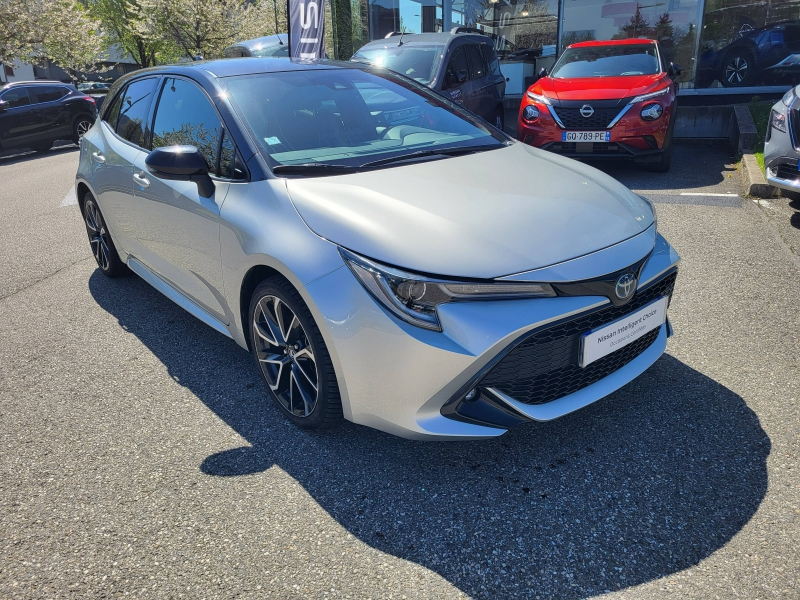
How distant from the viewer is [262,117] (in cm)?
315

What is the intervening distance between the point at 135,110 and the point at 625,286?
10.7ft

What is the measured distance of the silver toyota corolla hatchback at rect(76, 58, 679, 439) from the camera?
2293 mm

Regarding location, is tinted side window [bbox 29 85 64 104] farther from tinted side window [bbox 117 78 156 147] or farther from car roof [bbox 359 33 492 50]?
tinted side window [bbox 117 78 156 147]

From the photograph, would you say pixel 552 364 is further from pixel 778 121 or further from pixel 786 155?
pixel 778 121

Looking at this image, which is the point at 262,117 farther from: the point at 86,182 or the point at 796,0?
the point at 796,0

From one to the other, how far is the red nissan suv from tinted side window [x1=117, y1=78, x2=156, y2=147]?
508 centimetres

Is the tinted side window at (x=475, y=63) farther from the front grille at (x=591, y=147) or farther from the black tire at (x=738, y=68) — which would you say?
the black tire at (x=738, y=68)

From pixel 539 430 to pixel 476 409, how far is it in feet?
2.03

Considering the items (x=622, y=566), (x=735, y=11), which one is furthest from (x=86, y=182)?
(x=735, y=11)

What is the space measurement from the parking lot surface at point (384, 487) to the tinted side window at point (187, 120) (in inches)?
46.3

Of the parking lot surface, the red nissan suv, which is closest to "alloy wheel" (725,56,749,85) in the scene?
the red nissan suv

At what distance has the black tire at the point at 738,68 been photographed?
1310cm

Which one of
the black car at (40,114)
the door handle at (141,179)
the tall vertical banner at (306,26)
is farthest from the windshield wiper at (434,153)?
the black car at (40,114)

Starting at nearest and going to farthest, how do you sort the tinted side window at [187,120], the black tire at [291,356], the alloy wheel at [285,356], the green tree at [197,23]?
1. the black tire at [291,356]
2. the alloy wheel at [285,356]
3. the tinted side window at [187,120]
4. the green tree at [197,23]
